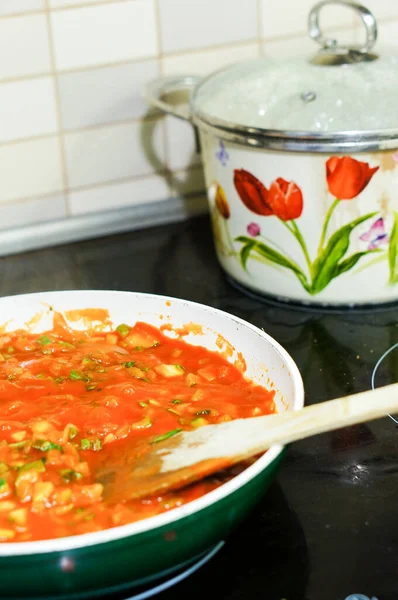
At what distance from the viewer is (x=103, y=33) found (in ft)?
4.80

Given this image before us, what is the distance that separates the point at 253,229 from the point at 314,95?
0.21 m

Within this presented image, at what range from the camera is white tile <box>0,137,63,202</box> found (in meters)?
1.49

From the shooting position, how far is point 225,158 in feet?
3.98

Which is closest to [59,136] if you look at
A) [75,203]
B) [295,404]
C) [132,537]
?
[75,203]

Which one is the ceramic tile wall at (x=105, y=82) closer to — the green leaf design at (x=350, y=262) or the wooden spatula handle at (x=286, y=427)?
the green leaf design at (x=350, y=262)

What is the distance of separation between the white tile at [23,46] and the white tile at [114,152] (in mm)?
139

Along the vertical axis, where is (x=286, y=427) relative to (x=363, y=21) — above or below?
below

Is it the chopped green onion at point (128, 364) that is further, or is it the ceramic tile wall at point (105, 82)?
the ceramic tile wall at point (105, 82)

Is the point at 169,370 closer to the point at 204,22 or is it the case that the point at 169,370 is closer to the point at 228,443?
the point at 228,443

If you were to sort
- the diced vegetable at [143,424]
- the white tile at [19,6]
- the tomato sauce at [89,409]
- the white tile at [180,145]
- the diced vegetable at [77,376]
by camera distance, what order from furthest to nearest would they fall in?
the white tile at [180,145]
the white tile at [19,6]
the diced vegetable at [77,376]
the diced vegetable at [143,424]
the tomato sauce at [89,409]

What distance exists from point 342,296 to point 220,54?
58 cm

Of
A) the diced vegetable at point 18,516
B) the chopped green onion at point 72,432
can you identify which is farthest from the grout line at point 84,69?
the diced vegetable at point 18,516

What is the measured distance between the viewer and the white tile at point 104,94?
4.87 feet

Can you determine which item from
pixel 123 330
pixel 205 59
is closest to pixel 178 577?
pixel 123 330
